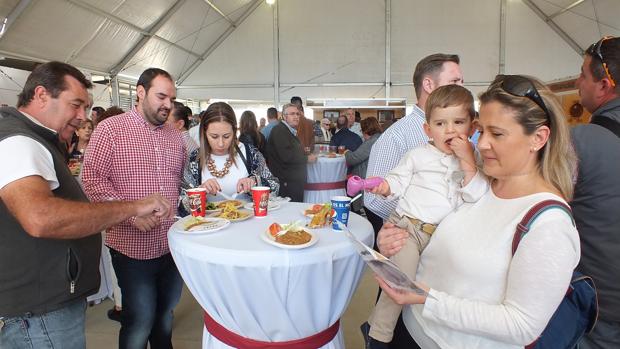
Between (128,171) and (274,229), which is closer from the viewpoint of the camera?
(274,229)

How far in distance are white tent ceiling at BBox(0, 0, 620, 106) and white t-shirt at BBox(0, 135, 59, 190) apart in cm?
987

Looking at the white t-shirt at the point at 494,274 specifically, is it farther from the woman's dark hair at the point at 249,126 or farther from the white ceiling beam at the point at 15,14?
the white ceiling beam at the point at 15,14

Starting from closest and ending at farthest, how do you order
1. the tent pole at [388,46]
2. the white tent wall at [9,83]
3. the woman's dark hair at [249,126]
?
the woman's dark hair at [249,126] → the white tent wall at [9,83] → the tent pole at [388,46]

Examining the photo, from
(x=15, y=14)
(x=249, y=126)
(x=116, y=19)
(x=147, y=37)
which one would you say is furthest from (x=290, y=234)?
(x=147, y=37)

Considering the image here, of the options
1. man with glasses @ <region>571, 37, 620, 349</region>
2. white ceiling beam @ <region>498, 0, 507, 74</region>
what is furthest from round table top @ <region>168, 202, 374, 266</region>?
white ceiling beam @ <region>498, 0, 507, 74</region>

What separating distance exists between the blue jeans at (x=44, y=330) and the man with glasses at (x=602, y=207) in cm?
201

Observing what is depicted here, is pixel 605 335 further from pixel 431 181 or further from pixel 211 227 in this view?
pixel 211 227

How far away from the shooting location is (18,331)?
1305 mm

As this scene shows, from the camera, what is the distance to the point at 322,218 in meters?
1.53

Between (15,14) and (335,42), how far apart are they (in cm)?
907

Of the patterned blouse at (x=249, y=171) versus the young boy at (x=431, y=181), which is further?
the patterned blouse at (x=249, y=171)

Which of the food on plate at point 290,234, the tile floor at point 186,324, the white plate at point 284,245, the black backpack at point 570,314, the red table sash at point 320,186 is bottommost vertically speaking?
the tile floor at point 186,324

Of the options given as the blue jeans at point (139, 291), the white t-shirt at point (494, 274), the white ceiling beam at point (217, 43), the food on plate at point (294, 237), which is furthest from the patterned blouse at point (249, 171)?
the white ceiling beam at point (217, 43)

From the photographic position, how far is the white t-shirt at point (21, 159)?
1156 millimetres
